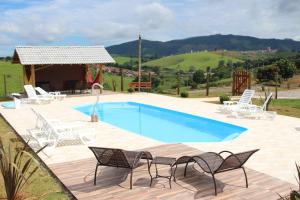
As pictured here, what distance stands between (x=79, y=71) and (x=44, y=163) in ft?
55.8

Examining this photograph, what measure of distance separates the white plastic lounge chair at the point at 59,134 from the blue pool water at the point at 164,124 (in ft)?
8.90

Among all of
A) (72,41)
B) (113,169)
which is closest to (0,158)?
(113,169)

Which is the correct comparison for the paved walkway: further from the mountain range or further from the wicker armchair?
the mountain range

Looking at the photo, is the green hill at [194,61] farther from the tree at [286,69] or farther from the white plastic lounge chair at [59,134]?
the white plastic lounge chair at [59,134]

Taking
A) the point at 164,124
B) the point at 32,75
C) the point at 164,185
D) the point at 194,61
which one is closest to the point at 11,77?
the point at 32,75

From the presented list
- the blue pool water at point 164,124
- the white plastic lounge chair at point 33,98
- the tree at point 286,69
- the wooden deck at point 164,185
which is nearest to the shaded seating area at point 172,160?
the wooden deck at point 164,185

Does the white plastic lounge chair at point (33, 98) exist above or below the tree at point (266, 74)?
below

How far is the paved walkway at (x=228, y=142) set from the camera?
7406mm

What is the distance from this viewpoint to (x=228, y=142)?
30.5 ft

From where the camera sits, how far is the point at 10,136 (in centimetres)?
1005

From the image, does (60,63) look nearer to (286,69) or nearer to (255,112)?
(255,112)

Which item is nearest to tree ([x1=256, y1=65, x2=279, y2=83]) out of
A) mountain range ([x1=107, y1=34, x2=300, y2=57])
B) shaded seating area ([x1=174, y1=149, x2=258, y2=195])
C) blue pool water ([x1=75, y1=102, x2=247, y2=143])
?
blue pool water ([x1=75, y1=102, x2=247, y2=143])

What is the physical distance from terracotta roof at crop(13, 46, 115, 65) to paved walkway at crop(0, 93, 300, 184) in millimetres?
5159

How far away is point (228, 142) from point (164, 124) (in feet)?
15.6
